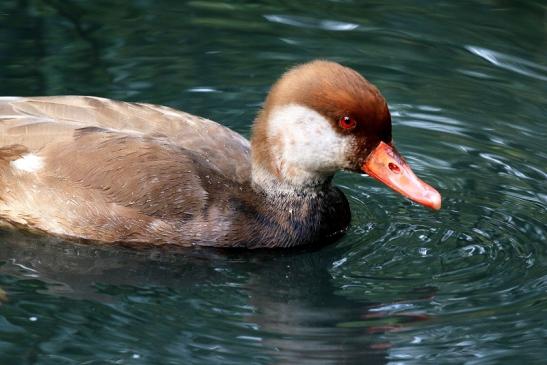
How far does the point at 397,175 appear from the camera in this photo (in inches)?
277

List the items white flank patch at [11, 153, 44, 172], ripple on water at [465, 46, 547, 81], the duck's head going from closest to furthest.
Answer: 1. the duck's head
2. white flank patch at [11, 153, 44, 172]
3. ripple on water at [465, 46, 547, 81]

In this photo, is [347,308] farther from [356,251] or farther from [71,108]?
[71,108]

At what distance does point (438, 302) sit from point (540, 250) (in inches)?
37.6

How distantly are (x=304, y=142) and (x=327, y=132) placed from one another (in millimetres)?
152

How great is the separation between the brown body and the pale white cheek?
31cm

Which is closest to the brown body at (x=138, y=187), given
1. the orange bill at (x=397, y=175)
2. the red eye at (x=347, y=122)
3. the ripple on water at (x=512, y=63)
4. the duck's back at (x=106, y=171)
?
the duck's back at (x=106, y=171)

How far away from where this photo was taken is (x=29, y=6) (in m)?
10.0

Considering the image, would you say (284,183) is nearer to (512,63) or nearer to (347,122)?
(347,122)

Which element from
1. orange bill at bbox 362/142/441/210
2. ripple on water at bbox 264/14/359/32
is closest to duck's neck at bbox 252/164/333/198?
orange bill at bbox 362/142/441/210

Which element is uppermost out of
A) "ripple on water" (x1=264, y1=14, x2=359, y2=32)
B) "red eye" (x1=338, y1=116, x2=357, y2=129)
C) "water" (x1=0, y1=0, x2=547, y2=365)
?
"red eye" (x1=338, y1=116, x2=357, y2=129)

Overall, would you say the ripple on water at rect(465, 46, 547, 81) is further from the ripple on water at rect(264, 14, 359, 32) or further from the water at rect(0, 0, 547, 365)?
the ripple on water at rect(264, 14, 359, 32)

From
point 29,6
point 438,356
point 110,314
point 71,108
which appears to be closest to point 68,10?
point 29,6

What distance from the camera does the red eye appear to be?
22.5 feet

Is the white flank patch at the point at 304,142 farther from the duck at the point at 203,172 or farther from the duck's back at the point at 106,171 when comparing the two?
the duck's back at the point at 106,171
